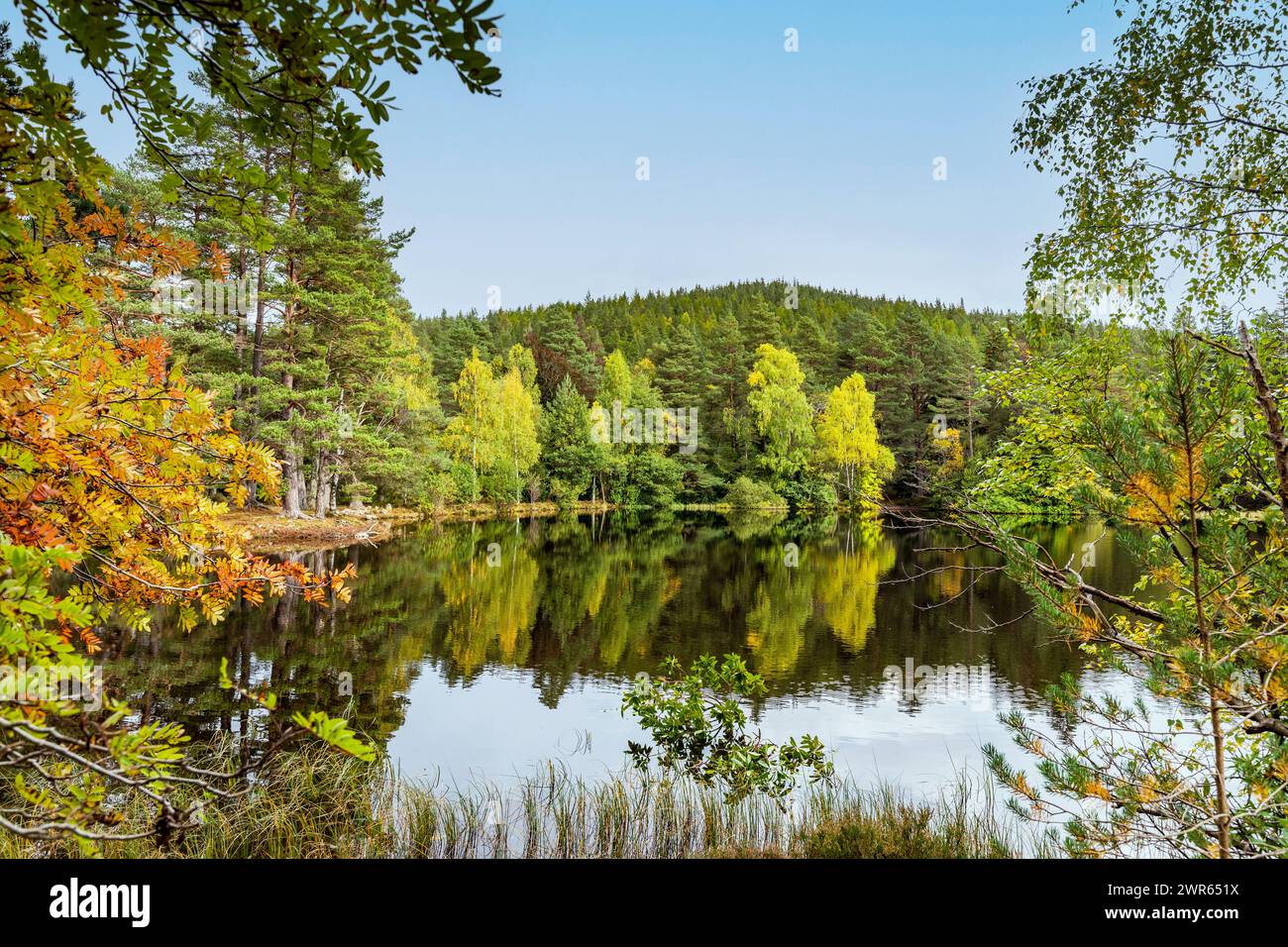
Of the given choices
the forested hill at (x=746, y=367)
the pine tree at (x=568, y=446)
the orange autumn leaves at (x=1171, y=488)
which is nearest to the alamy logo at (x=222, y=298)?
the forested hill at (x=746, y=367)

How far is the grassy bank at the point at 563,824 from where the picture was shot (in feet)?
17.1

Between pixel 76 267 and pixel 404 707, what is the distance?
8923mm

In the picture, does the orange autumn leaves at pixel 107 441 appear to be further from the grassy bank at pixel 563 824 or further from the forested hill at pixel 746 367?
the forested hill at pixel 746 367

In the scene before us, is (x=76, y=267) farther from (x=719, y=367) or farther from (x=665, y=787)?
(x=719, y=367)

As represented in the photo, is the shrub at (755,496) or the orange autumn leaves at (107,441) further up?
the orange autumn leaves at (107,441)

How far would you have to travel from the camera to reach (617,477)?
48438mm

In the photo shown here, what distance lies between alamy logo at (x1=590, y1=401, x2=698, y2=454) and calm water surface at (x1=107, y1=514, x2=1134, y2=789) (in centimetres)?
2213

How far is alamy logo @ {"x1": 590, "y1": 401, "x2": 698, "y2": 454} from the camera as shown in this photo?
45.2m

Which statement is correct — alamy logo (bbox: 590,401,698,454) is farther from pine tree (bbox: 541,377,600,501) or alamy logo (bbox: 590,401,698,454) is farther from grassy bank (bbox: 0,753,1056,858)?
grassy bank (bbox: 0,753,1056,858)

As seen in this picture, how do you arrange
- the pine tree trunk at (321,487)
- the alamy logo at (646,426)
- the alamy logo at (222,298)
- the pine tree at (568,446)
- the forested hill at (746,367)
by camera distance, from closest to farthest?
1. the alamy logo at (222,298)
2. the pine tree trunk at (321,487)
3. the pine tree at (568,446)
4. the alamy logo at (646,426)
5. the forested hill at (746,367)
